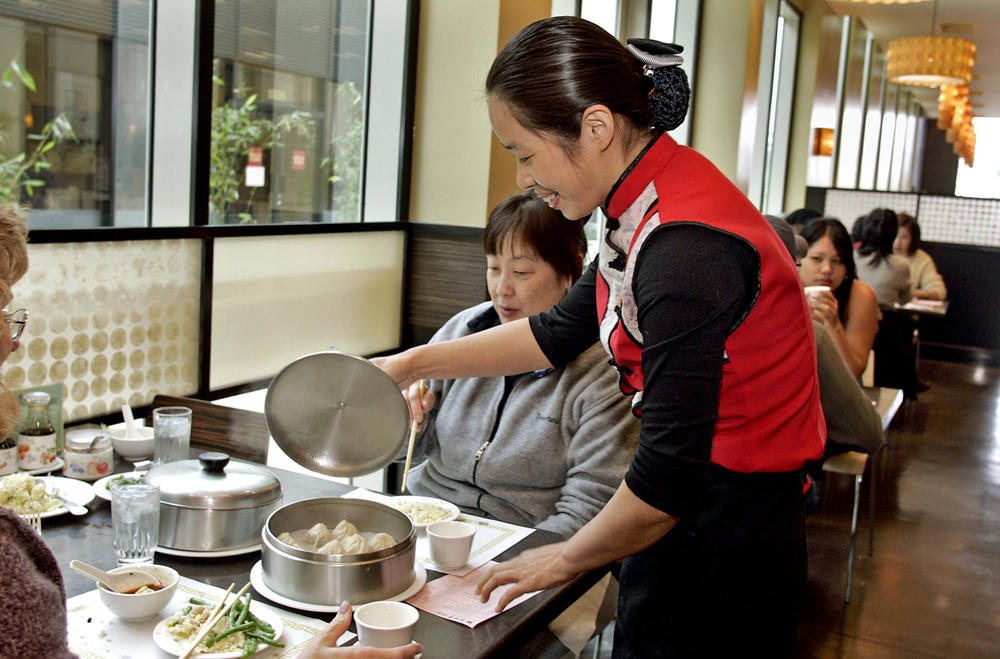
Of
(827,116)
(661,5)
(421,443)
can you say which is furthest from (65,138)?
(827,116)

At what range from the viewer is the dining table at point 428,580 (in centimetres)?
120

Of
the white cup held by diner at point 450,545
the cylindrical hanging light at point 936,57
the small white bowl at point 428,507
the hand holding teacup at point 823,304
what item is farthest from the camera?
the cylindrical hanging light at point 936,57

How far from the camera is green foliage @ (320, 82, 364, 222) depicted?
3330mm

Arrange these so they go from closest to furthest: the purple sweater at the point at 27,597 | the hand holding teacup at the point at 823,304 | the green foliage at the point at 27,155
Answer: the purple sweater at the point at 27,597
the green foliage at the point at 27,155
the hand holding teacup at the point at 823,304

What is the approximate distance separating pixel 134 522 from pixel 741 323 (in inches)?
37.4

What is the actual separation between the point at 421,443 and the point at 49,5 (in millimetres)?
1449

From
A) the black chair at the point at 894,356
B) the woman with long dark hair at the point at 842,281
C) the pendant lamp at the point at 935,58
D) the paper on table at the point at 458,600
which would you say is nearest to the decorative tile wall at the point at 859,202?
the pendant lamp at the point at 935,58

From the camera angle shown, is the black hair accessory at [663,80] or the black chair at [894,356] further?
the black chair at [894,356]

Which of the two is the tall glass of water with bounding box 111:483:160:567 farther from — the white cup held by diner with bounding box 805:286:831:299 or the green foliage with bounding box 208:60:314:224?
the white cup held by diner with bounding box 805:286:831:299

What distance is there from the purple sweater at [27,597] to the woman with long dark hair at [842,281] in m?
3.22

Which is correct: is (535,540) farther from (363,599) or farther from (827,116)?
(827,116)

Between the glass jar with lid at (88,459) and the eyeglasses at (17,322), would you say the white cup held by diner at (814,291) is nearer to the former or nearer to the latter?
the glass jar with lid at (88,459)

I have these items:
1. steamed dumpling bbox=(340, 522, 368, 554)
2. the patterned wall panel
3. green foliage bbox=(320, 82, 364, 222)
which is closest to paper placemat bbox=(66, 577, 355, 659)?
steamed dumpling bbox=(340, 522, 368, 554)

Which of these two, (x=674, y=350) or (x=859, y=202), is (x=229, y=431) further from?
(x=859, y=202)
